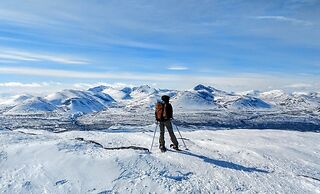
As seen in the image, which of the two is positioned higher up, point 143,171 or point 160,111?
point 160,111

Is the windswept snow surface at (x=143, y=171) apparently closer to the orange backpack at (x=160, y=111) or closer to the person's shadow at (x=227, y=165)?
the person's shadow at (x=227, y=165)

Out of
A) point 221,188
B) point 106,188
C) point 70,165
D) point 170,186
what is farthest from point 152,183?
point 70,165

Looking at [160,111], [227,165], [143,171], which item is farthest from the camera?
[160,111]

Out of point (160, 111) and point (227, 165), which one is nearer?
point (227, 165)

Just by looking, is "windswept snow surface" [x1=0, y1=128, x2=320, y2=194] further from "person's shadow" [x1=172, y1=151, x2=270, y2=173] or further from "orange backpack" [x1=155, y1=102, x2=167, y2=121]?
"orange backpack" [x1=155, y1=102, x2=167, y2=121]

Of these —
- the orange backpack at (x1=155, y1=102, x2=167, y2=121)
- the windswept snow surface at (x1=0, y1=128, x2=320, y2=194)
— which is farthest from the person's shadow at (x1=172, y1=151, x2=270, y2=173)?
the orange backpack at (x1=155, y1=102, x2=167, y2=121)

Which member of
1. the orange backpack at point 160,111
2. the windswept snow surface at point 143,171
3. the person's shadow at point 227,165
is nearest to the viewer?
the windswept snow surface at point 143,171

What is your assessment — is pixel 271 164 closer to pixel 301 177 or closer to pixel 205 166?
pixel 301 177

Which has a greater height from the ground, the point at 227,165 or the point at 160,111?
the point at 160,111

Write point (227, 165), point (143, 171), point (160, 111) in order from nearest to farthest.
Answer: point (143, 171)
point (227, 165)
point (160, 111)

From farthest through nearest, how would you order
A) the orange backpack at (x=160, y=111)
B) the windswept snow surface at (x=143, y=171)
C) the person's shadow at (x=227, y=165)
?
1. the orange backpack at (x=160, y=111)
2. the person's shadow at (x=227, y=165)
3. the windswept snow surface at (x=143, y=171)

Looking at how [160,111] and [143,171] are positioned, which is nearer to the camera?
[143,171]

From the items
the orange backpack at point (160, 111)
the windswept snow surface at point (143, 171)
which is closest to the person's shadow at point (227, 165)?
the windswept snow surface at point (143, 171)

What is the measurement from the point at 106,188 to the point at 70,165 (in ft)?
8.26
